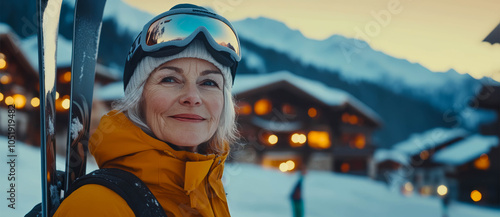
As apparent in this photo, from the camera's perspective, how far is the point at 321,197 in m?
6.06

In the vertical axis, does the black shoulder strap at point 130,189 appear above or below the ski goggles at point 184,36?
below

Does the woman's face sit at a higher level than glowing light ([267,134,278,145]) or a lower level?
higher

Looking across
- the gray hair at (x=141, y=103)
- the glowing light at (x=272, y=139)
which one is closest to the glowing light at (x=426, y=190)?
the glowing light at (x=272, y=139)

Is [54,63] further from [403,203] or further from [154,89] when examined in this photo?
[403,203]

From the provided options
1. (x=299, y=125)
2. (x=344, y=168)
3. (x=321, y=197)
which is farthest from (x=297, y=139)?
(x=344, y=168)

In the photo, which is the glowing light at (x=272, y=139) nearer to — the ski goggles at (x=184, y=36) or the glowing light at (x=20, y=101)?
the glowing light at (x=20, y=101)

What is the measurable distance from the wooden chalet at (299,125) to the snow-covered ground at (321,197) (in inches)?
13.6

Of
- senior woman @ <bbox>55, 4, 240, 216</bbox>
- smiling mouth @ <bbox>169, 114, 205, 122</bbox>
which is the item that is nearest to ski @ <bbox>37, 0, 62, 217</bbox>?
senior woman @ <bbox>55, 4, 240, 216</bbox>

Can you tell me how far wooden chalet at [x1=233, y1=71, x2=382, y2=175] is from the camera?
6289 millimetres

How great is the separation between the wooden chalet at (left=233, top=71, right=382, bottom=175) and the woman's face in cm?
499

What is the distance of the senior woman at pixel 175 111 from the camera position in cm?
65

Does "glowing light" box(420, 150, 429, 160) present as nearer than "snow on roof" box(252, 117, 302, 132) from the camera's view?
No

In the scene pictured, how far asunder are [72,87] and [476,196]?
9.82 metres

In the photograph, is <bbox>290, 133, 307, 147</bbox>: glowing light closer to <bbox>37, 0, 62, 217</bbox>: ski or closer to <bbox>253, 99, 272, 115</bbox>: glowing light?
<bbox>253, 99, 272, 115</bbox>: glowing light
